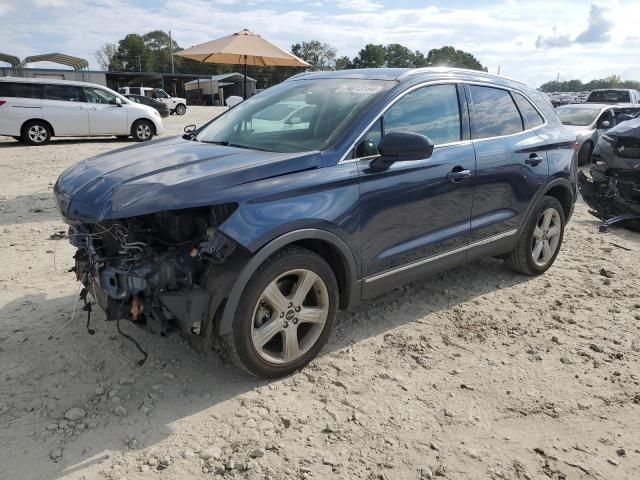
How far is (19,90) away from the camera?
13.7 m

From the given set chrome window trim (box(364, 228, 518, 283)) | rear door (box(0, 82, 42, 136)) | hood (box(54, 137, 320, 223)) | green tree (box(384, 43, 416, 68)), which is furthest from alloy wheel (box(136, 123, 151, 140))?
green tree (box(384, 43, 416, 68))

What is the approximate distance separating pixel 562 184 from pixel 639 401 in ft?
7.69

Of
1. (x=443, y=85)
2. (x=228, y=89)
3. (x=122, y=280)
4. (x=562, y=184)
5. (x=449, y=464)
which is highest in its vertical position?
(x=228, y=89)

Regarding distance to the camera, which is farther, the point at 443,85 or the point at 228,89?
the point at 228,89

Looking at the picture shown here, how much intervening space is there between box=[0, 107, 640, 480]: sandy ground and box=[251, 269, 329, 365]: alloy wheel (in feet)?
0.69

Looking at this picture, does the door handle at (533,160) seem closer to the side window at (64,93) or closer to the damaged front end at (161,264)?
the damaged front end at (161,264)

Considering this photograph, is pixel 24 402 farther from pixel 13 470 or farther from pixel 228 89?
pixel 228 89

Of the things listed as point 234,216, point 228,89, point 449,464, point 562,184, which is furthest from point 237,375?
point 228,89

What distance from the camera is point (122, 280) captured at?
9.23 feet

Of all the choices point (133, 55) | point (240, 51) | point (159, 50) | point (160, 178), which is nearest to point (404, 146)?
point (160, 178)

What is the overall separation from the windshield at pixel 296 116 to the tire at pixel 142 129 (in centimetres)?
1196

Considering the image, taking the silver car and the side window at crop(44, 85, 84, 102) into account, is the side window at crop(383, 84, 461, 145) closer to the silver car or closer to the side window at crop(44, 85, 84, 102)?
the silver car

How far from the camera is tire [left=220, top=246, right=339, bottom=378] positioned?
9.41ft

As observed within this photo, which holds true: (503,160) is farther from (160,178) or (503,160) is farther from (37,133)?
(37,133)
